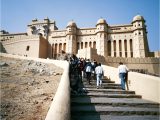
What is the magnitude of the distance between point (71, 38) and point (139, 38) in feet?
43.5

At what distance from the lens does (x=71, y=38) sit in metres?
40.9

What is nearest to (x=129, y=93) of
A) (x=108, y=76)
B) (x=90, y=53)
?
(x=108, y=76)

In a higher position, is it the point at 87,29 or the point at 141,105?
the point at 87,29

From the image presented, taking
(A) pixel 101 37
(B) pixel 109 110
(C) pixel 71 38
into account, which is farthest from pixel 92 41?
(B) pixel 109 110

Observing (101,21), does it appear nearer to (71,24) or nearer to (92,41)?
(92,41)

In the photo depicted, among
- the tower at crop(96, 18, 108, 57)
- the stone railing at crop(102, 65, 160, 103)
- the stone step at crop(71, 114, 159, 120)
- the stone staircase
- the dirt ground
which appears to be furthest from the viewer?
the tower at crop(96, 18, 108, 57)

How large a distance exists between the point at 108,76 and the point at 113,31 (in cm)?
3053

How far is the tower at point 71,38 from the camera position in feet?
133

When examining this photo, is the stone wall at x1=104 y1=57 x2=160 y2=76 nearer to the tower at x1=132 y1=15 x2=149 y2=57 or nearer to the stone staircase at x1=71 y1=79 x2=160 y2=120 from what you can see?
the tower at x1=132 y1=15 x2=149 y2=57

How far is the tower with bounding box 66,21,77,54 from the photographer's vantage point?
40.6m

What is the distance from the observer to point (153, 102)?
6301 mm

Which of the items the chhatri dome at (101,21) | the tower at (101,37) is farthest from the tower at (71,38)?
the chhatri dome at (101,21)

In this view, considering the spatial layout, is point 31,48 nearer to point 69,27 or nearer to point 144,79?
point 69,27

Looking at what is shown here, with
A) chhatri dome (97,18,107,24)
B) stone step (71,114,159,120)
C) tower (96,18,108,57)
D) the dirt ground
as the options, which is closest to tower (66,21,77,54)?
tower (96,18,108,57)
